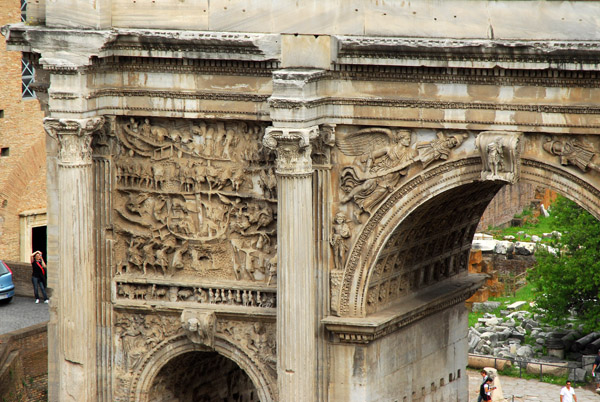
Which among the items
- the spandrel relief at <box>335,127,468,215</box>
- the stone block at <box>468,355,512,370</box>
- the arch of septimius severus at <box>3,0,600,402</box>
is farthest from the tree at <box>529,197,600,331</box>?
the spandrel relief at <box>335,127,468,215</box>

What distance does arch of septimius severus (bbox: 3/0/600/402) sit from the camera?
2572cm

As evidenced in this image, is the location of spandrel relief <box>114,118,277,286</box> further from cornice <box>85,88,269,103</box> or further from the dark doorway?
the dark doorway

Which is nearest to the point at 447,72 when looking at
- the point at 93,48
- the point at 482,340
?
the point at 93,48

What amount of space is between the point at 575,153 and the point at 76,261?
8052mm

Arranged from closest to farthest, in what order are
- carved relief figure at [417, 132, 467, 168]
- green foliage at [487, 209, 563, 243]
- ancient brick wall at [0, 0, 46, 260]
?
carved relief figure at [417, 132, 467, 168] < ancient brick wall at [0, 0, 46, 260] < green foliage at [487, 209, 563, 243]

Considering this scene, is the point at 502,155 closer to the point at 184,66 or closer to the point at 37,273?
the point at 184,66

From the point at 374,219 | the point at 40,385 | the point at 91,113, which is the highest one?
the point at 91,113

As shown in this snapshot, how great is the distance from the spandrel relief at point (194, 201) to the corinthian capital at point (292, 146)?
0.99 m

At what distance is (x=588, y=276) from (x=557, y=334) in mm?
1777

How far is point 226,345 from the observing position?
28281 millimetres

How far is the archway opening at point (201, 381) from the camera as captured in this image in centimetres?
2920

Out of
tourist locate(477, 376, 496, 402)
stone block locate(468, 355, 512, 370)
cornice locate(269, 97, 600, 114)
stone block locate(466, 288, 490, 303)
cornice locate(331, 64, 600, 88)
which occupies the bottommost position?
stone block locate(468, 355, 512, 370)

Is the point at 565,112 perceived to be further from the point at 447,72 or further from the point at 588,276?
the point at 588,276

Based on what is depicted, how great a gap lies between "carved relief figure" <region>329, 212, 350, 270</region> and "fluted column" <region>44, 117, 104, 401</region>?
393 cm
